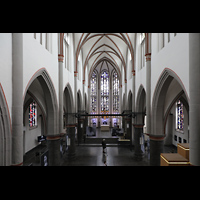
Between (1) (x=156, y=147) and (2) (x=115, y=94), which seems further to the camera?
(2) (x=115, y=94)

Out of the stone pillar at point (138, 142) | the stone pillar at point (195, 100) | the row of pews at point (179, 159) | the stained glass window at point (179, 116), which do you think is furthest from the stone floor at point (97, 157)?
the stone pillar at point (195, 100)

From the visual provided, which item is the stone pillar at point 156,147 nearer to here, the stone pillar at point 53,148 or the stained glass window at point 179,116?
the stone pillar at point 53,148

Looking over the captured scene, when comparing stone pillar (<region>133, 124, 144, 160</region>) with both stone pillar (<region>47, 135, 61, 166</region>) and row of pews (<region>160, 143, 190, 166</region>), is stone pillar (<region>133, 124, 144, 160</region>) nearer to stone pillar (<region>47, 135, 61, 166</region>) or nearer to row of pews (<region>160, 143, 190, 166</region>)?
stone pillar (<region>47, 135, 61, 166</region>)

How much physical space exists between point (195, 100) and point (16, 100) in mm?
5977

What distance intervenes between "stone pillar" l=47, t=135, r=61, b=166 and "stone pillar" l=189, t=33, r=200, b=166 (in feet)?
26.0

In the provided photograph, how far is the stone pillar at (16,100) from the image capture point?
18.2 feet

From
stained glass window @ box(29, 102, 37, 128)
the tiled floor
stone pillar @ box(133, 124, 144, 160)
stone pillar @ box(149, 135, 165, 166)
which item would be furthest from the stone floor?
stained glass window @ box(29, 102, 37, 128)

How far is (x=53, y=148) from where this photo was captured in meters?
10.4

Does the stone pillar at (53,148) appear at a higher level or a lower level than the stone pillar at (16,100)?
lower

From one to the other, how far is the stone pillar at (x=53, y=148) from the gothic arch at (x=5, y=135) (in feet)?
15.9

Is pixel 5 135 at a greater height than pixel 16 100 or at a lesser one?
lesser

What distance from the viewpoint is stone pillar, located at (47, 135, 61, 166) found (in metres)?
10.3

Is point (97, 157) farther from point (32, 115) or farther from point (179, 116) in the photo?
point (179, 116)

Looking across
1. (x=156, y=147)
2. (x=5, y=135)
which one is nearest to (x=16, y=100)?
(x=5, y=135)
